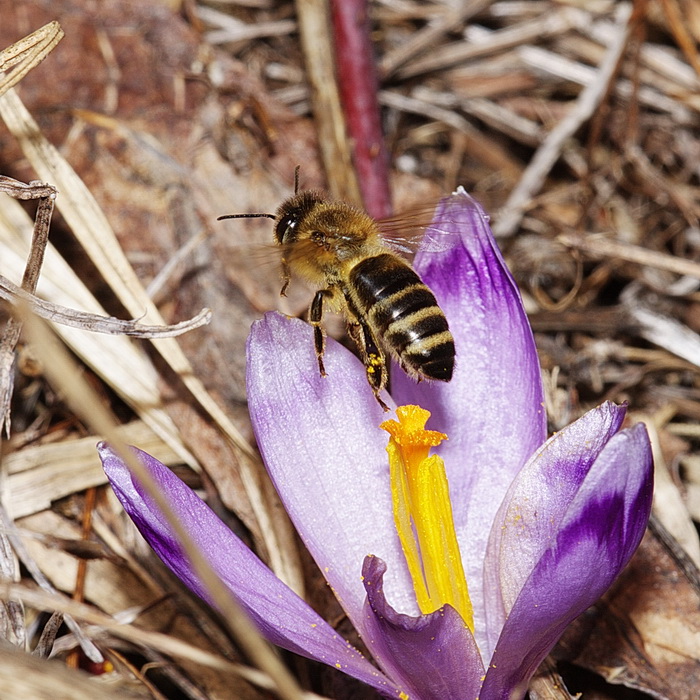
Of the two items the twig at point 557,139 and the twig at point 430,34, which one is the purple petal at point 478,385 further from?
the twig at point 430,34

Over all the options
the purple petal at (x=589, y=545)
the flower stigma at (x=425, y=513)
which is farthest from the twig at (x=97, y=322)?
the purple petal at (x=589, y=545)

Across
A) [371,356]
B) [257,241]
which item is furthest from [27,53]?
[371,356]

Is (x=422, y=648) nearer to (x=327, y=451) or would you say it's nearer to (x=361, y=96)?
→ (x=327, y=451)

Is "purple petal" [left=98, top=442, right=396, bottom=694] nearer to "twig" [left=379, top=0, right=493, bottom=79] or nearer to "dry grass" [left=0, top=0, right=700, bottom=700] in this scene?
"dry grass" [left=0, top=0, right=700, bottom=700]

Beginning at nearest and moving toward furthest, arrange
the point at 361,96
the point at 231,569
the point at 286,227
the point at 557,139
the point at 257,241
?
the point at 231,569 < the point at 286,227 < the point at 257,241 < the point at 361,96 < the point at 557,139

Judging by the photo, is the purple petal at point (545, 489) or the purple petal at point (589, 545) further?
the purple petal at point (545, 489)

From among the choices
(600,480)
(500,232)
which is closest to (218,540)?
(600,480)

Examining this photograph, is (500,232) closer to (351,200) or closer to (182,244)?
(351,200)
